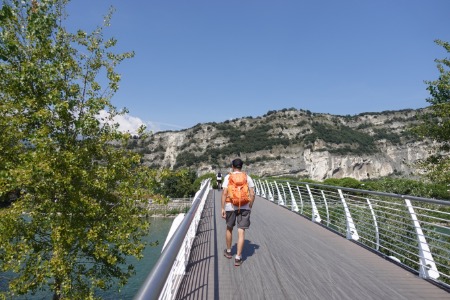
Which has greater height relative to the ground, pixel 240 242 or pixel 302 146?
pixel 302 146

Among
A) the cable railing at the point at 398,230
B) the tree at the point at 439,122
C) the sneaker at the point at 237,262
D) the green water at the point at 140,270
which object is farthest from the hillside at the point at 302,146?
the sneaker at the point at 237,262

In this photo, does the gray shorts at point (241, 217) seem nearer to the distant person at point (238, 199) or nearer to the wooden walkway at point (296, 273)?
the distant person at point (238, 199)

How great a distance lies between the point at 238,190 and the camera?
18.8ft

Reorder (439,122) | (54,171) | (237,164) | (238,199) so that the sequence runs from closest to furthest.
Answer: (238,199), (237,164), (54,171), (439,122)

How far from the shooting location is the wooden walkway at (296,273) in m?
4.30

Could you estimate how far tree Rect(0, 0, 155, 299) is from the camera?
934 centimetres

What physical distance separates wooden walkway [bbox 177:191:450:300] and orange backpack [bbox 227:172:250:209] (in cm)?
103

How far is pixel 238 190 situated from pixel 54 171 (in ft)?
20.3

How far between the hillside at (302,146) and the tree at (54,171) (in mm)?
132030

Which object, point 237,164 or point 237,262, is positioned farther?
point 237,164

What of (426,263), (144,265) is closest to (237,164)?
(426,263)

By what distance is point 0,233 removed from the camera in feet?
30.2

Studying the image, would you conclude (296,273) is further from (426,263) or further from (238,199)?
(426,263)

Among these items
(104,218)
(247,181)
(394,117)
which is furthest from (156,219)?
(394,117)
